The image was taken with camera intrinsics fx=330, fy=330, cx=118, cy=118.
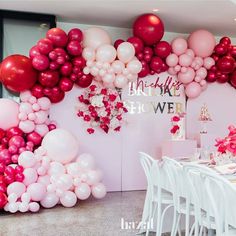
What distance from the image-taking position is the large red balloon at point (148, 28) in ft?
15.7

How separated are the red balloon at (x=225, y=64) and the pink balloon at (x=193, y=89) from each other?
461 mm

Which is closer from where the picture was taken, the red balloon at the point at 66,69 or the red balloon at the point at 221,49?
the red balloon at the point at 66,69

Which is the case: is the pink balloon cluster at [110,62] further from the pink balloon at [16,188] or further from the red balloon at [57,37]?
the pink balloon at [16,188]

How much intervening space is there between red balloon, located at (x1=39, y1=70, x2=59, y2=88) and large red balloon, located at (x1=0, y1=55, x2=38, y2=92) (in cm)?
12

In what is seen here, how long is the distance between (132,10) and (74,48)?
1009mm

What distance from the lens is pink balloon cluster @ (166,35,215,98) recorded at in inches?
201

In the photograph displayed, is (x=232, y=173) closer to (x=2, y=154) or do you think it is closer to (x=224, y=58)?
(x=2, y=154)

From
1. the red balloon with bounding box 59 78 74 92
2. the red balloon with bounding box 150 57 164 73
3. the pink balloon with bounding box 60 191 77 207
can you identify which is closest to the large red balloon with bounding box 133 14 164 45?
the red balloon with bounding box 150 57 164 73

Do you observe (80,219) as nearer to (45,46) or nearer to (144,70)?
(45,46)

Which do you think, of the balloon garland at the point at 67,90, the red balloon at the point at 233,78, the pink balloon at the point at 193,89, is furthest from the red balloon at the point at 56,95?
the red balloon at the point at 233,78

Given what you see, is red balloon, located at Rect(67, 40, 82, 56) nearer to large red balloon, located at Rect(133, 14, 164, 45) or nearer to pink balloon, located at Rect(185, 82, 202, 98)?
large red balloon, located at Rect(133, 14, 164, 45)

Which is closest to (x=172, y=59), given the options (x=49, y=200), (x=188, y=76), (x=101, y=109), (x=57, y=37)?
(x=188, y=76)

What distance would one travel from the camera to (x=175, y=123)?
4902 millimetres

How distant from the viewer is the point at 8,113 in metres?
4.29
